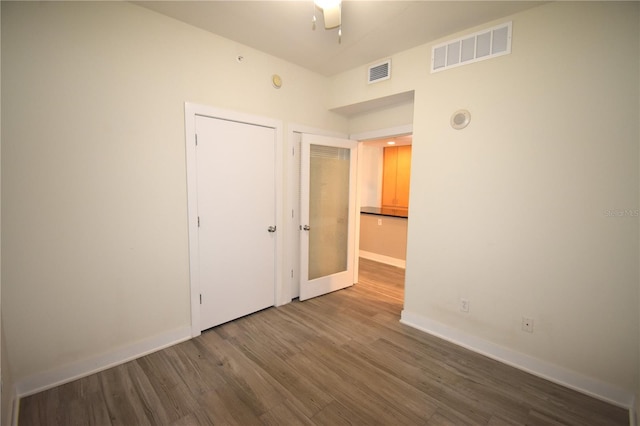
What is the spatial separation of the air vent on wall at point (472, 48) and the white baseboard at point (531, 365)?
2354 mm

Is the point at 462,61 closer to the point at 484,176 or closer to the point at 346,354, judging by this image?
the point at 484,176

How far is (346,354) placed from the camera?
7.74 ft

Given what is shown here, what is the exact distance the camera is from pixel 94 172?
199 cm

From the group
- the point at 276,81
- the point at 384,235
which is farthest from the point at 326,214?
the point at 384,235

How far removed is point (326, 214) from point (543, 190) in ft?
7.17

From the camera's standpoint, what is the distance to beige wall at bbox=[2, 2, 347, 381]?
5.79 ft

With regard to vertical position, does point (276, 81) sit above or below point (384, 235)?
above

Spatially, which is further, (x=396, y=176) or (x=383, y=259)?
(x=396, y=176)

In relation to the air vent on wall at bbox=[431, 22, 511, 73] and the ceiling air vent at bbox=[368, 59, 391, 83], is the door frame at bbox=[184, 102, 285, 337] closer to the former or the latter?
the ceiling air vent at bbox=[368, 59, 391, 83]

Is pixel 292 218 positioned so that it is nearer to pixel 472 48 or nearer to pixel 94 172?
pixel 94 172

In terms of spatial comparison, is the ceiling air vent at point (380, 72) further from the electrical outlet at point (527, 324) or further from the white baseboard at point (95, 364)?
the white baseboard at point (95, 364)

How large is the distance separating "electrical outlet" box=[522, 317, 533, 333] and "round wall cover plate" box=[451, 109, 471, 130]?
1626mm

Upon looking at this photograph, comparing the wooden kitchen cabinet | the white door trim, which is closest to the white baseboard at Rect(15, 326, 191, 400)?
the white door trim

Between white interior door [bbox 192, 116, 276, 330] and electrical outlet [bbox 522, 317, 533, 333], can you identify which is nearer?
electrical outlet [bbox 522, 317, 533, 333]
